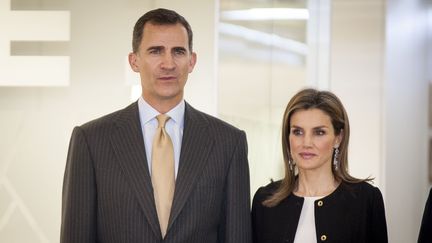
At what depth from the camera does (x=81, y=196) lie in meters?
2.52

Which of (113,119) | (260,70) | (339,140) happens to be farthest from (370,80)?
(113,119)

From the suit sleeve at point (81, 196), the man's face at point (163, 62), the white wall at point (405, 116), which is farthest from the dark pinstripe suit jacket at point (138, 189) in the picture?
the white wall at point (405, 116)

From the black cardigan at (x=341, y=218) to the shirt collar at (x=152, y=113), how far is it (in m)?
0.49

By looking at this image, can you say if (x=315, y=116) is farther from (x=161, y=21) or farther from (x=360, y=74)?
(x=360, y=74)

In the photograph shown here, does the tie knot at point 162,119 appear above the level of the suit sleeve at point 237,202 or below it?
above

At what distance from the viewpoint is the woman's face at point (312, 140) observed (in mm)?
2760

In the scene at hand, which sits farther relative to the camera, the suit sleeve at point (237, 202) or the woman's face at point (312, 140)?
the woman's face at point (312, 140)

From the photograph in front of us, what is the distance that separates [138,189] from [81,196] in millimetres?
184

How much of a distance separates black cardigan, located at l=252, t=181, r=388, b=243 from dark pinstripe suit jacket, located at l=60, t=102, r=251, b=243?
155 mm

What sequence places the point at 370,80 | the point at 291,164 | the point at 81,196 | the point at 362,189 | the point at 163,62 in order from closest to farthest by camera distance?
the point at 81,196 → the point at 163,62 → the point at 362,189 → the point at 291,164 → the point at 370,80

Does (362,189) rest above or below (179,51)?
below

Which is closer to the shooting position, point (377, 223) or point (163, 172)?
point (163, 172)

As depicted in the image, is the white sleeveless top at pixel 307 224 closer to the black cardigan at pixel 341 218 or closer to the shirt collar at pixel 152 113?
the black cardigan at pixel 341 218

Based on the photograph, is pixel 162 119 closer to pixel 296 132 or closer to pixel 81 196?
pixel 81 196
